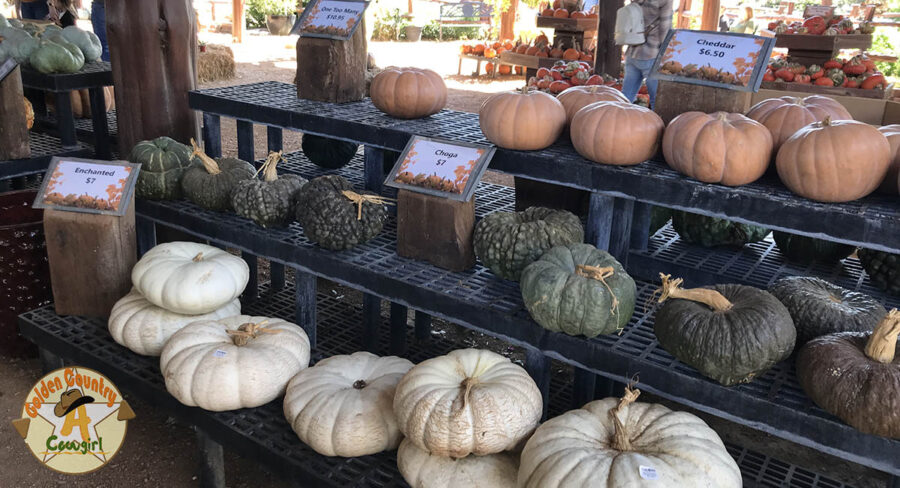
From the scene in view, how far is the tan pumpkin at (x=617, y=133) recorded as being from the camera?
230 cm

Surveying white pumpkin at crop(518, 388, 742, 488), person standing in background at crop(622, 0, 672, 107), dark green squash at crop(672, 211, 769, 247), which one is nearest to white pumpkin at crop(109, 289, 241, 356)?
white pumpkin at crop(518, 388, 742, 488)

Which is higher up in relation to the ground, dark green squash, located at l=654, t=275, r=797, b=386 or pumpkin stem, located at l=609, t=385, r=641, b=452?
dark green squash, located at l=654, t=275, r=797, b=386

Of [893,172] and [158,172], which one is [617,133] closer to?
[893,172]

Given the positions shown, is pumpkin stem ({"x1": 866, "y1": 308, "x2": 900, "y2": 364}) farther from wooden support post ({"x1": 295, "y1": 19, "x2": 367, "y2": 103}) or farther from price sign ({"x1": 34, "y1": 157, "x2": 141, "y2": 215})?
price sign ({"x1": 34, "y1": 157, "x2": 141, "y2": 215})

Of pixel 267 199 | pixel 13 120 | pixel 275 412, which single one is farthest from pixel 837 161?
pixel 13 120

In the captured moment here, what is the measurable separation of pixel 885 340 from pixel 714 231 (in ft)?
3.73

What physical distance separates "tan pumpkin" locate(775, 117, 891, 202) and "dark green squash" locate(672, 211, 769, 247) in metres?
0.81

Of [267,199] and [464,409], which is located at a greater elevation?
[267,199]

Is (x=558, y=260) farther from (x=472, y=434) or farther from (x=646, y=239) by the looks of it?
(x=646, y=239)

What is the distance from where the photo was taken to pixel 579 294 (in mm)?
2102

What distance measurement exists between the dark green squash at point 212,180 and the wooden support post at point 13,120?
1375 millimetres

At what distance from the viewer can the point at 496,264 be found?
8.15 ft

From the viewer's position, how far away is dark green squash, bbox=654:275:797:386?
1.92m

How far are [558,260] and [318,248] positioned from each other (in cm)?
101
